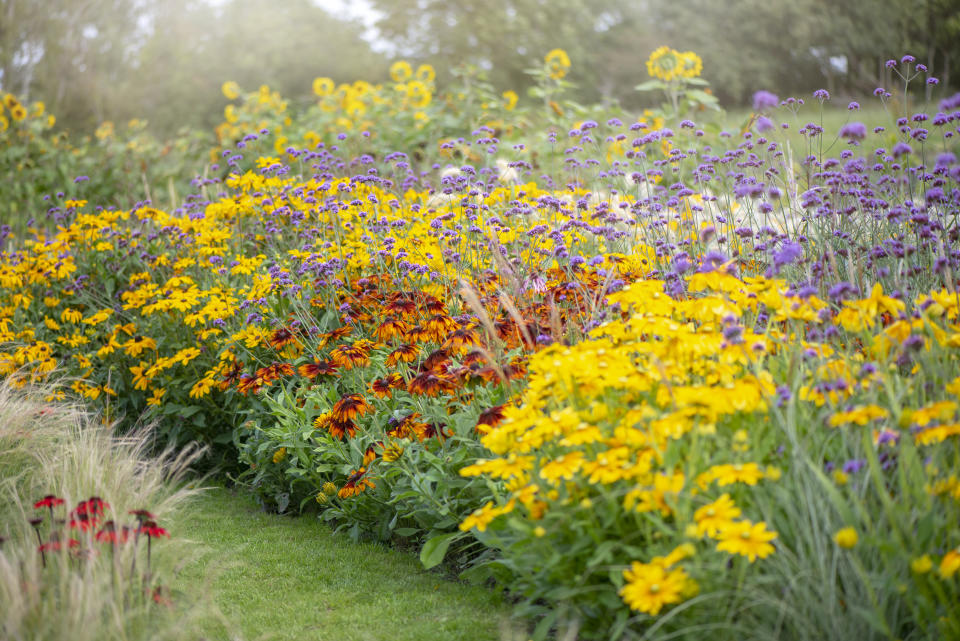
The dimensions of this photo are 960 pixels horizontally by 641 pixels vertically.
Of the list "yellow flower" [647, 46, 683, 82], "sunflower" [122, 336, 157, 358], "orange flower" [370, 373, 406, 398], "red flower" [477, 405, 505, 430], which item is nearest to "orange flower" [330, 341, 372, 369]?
"orange flower" [370, 373, 406, 398]

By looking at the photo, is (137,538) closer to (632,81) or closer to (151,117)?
(151,117)

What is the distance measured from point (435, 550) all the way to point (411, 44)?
104 ft

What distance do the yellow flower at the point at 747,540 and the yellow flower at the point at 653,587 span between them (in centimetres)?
14

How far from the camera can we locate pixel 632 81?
105 ft

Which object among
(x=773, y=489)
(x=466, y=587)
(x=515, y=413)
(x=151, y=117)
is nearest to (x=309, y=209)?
(x=466, y=587)

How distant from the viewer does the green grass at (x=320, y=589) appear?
2.96m

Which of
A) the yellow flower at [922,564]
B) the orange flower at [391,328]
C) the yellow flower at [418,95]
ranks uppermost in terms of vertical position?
the yellow flower at [418,95]

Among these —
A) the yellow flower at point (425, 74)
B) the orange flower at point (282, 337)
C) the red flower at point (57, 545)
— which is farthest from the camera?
the yellow flower at point (425, 74)

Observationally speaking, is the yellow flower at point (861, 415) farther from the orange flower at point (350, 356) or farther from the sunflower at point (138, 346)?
the sunflower at point (138, 346)

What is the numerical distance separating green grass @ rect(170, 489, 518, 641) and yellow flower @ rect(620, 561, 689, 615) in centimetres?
84

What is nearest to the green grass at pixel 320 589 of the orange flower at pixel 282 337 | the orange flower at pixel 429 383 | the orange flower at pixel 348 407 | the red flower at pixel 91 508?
the red flower at pixel 91 508

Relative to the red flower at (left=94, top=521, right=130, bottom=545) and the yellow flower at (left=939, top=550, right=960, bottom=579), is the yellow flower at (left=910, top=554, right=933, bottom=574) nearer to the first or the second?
the yellow flower at (left=939, top=550, right=960, bottom=579)

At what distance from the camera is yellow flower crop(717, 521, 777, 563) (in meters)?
1.98

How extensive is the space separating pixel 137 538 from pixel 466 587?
1.25 meters
